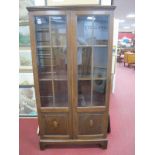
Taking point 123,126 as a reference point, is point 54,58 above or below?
above

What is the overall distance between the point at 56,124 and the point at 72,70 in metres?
0.76

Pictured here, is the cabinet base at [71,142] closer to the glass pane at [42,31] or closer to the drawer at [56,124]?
the drawer at [56,124]

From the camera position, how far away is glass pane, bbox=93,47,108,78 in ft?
6.61

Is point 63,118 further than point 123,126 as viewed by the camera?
No

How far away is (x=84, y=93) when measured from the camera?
2174 millimetres

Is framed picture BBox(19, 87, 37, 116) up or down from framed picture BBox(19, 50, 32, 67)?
down

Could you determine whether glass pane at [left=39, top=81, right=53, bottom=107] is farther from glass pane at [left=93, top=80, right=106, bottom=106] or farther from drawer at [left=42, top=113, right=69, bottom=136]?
glass pane at [left=93, top=80, right=106, bottom=106]

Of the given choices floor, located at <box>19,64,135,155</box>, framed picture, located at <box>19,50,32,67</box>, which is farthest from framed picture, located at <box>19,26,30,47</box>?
floor, located at <box>19,64,135,155</box>

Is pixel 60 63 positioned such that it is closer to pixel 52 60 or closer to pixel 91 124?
pixel 52 60
